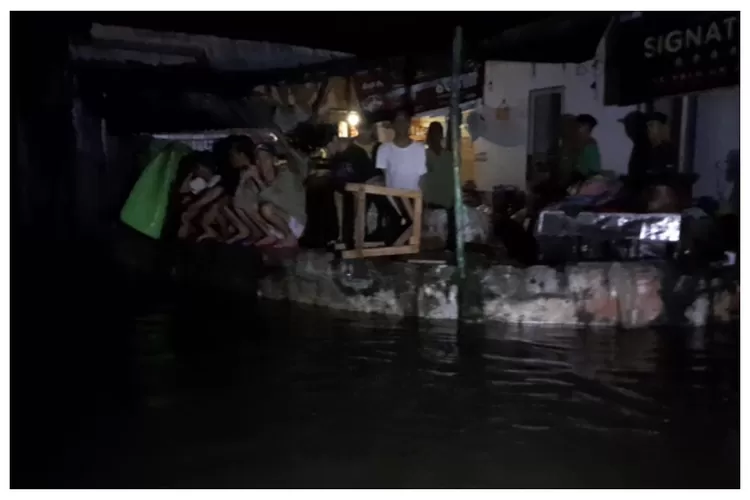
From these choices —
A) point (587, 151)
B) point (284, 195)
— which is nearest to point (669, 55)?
point (587, 151)

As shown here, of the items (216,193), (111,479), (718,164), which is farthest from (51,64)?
(718,164)

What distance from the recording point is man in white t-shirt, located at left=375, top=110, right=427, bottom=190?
539cm

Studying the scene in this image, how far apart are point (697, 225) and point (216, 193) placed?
3.24m

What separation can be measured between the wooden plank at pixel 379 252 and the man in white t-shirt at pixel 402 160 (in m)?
0.88

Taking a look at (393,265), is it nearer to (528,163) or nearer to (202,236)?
(202,236)

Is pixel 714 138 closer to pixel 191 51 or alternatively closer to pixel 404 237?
pixel 404 237

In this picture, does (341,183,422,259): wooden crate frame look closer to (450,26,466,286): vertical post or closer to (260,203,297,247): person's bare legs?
(450,26,466,286): vertical post

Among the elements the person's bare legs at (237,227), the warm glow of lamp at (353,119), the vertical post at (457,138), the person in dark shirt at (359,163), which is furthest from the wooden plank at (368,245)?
the warm glow of lamp at (353,119)

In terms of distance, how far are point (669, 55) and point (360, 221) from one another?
117 inches

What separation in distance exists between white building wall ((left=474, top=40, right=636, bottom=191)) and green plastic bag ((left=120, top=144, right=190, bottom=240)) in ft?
9.25

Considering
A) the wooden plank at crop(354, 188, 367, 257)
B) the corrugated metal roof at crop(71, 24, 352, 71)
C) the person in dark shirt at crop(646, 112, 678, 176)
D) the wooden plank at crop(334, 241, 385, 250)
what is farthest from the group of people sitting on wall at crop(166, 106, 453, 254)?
the person in dark shirt at crop(646, 112, 678, 176)

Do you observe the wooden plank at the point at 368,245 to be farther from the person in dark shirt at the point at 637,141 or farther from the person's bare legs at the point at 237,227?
the person in dark shirt at the point at 637,141

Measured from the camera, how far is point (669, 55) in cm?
575

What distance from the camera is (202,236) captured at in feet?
17.9
